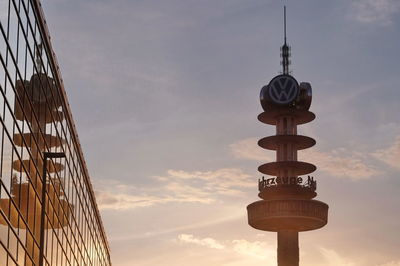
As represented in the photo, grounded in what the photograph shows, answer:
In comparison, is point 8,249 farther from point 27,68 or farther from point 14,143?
point 27,68

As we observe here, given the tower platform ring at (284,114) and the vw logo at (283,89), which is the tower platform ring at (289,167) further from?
the vw logo at (283,89)

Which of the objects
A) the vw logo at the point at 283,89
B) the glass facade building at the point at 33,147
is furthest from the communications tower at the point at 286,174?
the glass facade building at the point at 33,147

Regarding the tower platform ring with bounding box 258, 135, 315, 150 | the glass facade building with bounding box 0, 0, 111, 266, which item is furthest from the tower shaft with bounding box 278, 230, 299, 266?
the glass facade building with bounding box 0, 0, 111, 266

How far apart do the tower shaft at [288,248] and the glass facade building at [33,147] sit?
106 meters

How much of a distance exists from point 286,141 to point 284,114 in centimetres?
535

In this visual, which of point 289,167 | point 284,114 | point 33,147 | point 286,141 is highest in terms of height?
point 284,114

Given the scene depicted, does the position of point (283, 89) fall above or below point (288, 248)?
above

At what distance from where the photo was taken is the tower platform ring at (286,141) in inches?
7589

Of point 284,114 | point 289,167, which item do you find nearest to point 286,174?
point 289,167

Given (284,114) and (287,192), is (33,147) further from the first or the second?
(284,114)

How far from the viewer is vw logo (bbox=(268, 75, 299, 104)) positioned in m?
193

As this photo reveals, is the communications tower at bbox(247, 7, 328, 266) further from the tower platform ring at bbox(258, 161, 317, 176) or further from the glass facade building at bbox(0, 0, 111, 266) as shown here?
the glass facade building at bbox(0, 0, 111, 266)

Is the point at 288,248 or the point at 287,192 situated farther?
the point at 287,192

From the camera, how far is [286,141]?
19400 cm
